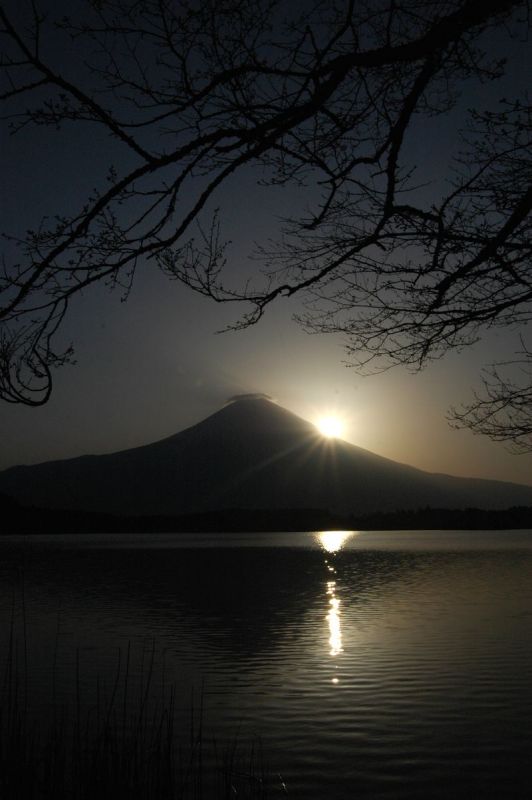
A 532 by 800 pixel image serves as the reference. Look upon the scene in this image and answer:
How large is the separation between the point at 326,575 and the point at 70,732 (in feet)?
96.9

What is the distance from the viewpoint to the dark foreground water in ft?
26.6

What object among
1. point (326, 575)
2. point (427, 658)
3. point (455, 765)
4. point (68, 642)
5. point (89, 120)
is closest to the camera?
point (89, 120)

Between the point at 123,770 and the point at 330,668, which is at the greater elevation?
the point at 123,770

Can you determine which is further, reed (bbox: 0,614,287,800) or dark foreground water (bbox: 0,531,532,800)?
dark foreground water (bbox: 0,531,532,800)

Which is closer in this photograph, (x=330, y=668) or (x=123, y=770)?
(x=123, y=770)

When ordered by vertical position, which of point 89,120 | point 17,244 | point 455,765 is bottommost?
point 455,765

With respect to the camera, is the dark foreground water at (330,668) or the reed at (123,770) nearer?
the reed at (123,770)

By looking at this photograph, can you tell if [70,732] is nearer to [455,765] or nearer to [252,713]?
[252,713]

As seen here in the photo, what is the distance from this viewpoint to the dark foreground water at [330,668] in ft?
26.6

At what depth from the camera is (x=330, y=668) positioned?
44.3 feet

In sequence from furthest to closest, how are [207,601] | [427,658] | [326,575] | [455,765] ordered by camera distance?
[326,575] < [207,601] < [427,658] < [455,765]

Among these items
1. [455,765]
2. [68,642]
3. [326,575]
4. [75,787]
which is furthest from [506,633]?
[326,575]

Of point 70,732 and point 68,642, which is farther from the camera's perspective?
point 68,642

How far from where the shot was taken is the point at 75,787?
6.22 metres
